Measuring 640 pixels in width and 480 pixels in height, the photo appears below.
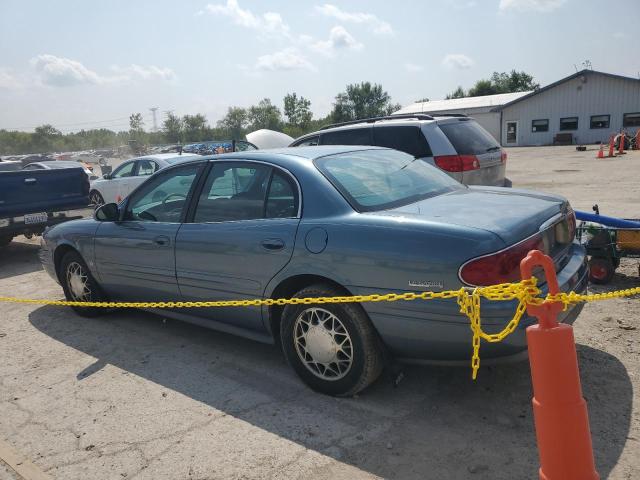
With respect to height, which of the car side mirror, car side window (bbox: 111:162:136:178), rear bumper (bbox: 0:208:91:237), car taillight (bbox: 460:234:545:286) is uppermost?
car side window (bbox: 111:162:136:178)

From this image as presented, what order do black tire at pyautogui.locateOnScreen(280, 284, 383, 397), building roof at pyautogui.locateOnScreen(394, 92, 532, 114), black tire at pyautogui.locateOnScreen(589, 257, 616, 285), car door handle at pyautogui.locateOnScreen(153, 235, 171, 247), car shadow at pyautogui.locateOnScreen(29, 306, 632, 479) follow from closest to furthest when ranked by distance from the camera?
car shadow at pyautogui.locateOnScreen(29, 306, 632, 479), black tire at pyautogui.locateOnScreen(280, 284, 383, 397), car door handle at pyautogui.locateOnScreen(153, 235, 171, 247), black tire at pyautogui.locateOnScreen(589, 257, 616, 285), building roof at pyautogui.locateOnScreen(394, 92, 532, 114)

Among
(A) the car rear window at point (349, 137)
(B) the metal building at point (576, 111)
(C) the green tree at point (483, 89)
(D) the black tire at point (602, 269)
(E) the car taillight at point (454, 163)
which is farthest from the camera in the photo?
(C) the green tree at point (483, 89)

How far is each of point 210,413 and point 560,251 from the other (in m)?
2.51

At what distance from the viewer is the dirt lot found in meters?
2.88

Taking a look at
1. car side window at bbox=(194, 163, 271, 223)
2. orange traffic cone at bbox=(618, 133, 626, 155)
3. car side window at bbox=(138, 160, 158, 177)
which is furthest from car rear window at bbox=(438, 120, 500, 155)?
orange traffic cone at bbox=(618, 133, 626, 155)

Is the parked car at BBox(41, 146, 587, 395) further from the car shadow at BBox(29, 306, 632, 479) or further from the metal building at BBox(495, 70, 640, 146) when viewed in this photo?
the metal building at BBox(495, 70, 640, 146)

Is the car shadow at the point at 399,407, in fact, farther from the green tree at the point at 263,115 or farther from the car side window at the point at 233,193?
the green tree at the point at 263,115

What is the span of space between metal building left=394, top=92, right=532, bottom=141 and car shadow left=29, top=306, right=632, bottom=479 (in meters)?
41.3

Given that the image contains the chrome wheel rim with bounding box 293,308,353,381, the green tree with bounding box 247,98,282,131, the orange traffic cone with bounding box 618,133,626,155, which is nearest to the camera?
the chrome wheel rim with bounding box 293,308,353,381

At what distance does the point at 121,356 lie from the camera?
14.9 feet

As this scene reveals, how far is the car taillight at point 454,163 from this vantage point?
7168 millimetres

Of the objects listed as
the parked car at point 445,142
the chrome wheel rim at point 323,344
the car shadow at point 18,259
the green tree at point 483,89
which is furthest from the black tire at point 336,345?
the green tree at point 483,89

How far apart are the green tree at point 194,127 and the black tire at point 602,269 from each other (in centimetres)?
9224

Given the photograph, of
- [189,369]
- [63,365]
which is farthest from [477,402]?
[63,365]
